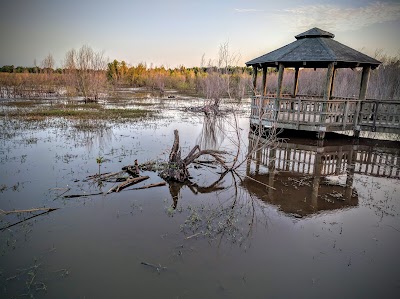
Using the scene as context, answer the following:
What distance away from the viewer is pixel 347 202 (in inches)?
279

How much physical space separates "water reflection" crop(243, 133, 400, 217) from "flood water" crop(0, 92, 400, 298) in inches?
2.2

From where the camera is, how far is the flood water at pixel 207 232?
4152mm

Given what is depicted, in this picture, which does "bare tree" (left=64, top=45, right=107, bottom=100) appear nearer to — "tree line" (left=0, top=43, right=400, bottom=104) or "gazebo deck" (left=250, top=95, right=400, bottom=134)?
"tree line" (left=0, top=43, right=400, bottom=104)

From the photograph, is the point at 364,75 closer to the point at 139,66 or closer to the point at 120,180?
the point at 120,180

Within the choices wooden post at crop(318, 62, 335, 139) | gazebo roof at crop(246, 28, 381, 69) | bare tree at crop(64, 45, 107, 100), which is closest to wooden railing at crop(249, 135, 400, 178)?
wooden post at crop(318, 62, 335, 139)

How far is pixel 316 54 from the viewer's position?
13.9 meters

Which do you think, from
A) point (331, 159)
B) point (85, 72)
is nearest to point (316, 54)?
point (331, 159)

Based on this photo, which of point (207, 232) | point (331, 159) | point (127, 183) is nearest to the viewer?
point (207, 232)

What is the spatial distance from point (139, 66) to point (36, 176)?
80987 millimetres

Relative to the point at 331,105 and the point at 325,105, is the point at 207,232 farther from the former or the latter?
the point at 331,105

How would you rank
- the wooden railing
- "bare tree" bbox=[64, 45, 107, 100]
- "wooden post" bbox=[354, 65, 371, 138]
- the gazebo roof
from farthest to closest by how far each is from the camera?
"bare tree" bbox=[64, 45, 107, 100] → "wooden post" bbox=[354, 65, 371, 138] → the gazebo roof → the wooden railing

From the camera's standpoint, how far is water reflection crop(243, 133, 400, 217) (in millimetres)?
7145

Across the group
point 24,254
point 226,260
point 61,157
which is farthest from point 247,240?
point 61,157

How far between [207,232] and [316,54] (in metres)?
12.2
